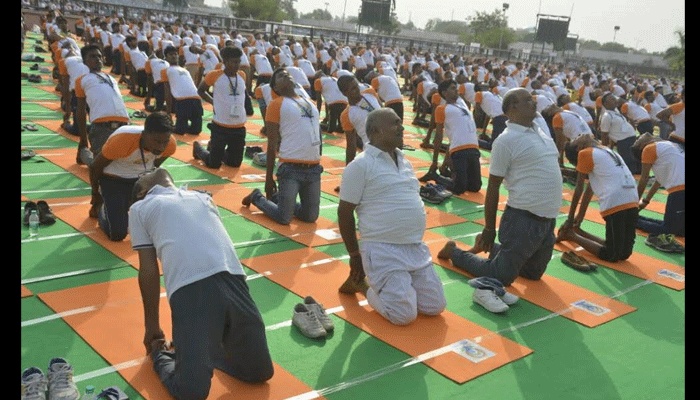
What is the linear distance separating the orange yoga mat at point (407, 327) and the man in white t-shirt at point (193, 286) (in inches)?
48.6

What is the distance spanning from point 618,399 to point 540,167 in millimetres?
2237

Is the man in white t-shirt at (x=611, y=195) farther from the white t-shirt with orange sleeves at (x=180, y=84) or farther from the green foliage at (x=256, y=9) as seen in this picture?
the green foliage at (x=256, y=9)

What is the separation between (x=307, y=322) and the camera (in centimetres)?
459

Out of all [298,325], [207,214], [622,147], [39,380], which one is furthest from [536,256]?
[622,147]

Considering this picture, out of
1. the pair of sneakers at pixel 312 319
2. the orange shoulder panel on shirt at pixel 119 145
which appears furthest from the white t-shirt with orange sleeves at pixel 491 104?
the pair of sneakers at pixel 312 319

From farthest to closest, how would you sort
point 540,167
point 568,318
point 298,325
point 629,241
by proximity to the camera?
1. point 629,241
2. point 540,167
3. point 568,318
4. point 298,325

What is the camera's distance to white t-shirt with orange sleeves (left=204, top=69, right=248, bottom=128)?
9.33m

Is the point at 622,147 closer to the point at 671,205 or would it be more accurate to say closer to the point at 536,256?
the point at 671,205

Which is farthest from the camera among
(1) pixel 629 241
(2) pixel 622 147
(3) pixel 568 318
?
(2) pixel 622 147

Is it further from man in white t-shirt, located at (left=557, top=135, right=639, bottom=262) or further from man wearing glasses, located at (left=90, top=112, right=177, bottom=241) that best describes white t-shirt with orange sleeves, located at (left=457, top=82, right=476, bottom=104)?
man wearing glasses, located at (left=90, top=112, right=177, bottom=241)

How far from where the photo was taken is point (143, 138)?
5.60 metres

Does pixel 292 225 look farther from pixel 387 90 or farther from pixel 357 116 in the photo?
pixel 387 90

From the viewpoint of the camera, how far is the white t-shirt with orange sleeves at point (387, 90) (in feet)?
44.3

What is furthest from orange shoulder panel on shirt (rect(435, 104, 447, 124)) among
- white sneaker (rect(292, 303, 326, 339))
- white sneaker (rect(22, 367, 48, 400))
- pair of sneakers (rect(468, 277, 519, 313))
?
white sneaker (rect(22, 367, 48, 400))
